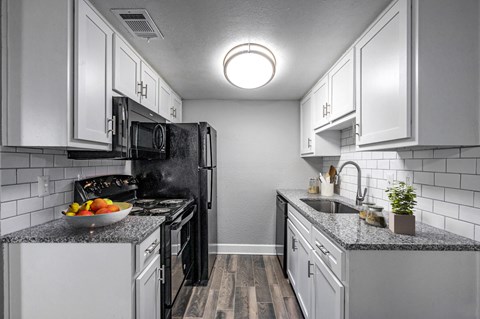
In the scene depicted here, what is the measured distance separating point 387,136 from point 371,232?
548mm

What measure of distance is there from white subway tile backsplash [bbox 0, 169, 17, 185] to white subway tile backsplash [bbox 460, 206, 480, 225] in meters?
Result: 2.44

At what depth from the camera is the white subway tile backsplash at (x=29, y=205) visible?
1.40m

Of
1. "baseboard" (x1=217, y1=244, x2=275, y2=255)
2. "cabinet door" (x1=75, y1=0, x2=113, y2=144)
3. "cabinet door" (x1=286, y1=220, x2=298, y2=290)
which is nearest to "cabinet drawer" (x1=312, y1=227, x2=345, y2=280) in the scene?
"cabinet door" (x1=286, y1=220, x2=298, y2=290)

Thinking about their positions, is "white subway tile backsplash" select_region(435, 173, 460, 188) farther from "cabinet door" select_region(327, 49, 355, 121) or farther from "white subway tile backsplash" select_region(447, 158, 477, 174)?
"cabinet door" select_region(327, 49, 355, 121)

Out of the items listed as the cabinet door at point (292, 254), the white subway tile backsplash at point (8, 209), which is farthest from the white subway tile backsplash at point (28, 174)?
the cabinet door at point (292, 254)

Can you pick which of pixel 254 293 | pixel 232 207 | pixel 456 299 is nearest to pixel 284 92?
pixel 232 207

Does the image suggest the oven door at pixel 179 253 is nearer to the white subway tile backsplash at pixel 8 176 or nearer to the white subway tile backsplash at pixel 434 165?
the white subway tile backsplash at pixel 8 176

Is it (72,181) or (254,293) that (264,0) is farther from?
(254,293)

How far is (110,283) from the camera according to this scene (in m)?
1.27

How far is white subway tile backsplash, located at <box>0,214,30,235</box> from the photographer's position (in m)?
1.30

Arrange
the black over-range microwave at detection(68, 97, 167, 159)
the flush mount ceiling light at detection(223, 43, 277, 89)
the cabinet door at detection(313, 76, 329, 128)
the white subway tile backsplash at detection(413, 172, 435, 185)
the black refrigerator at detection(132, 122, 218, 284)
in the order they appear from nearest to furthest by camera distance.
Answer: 1. the white subway tile backsplash at detection(413, 172, 435, 185)
2. the black over-range microwave at detection(68, 97, 167, 159)
3. the flush mount ceiling light at detection(223, 43, 277, 89)
4. the cabinet door at detection(313, 76, 329, 128)
5. the black refrigerator at detection(132, 122, 218, 284)

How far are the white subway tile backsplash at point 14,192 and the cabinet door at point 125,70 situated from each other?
816 millimetres

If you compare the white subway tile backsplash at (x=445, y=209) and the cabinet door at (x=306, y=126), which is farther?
the cabinet door at (x=306, y=126)

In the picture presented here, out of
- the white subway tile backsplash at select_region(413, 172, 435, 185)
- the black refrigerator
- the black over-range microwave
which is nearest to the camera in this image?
the white subway tile backsplash at select_region(413, 172, 435, 185)
